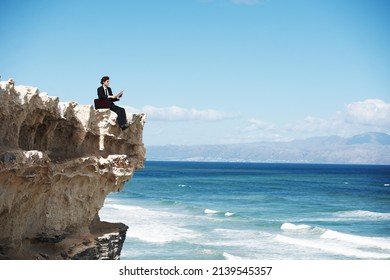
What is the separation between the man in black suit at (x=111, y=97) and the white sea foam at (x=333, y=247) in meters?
17.6

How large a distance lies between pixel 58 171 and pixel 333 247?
2107cm

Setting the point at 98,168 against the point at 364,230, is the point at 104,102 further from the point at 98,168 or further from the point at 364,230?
the point at 364,230

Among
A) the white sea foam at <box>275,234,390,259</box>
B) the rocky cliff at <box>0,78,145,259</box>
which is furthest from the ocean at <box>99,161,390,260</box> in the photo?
the rocky cliff at <box>0,78,145,259</box>

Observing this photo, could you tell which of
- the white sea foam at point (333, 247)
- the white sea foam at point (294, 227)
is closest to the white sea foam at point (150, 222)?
the white sea foam at point (333, 247)

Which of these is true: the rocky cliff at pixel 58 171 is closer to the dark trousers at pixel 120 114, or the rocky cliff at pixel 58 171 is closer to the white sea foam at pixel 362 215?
the dark trousers at pixel 120 114

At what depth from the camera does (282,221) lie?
136 feet

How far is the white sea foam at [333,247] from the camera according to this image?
95.5 ft

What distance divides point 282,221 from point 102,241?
92.1 feet

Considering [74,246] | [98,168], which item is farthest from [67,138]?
[74,246]

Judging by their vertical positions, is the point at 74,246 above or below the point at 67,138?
below

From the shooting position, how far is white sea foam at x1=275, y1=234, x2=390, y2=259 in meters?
29.1

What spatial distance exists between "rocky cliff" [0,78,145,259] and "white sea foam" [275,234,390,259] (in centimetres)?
1662

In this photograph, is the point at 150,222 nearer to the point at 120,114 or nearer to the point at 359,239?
the point at 359,239

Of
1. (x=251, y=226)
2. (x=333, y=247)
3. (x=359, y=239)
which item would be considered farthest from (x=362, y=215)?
(x=333, y=247)
